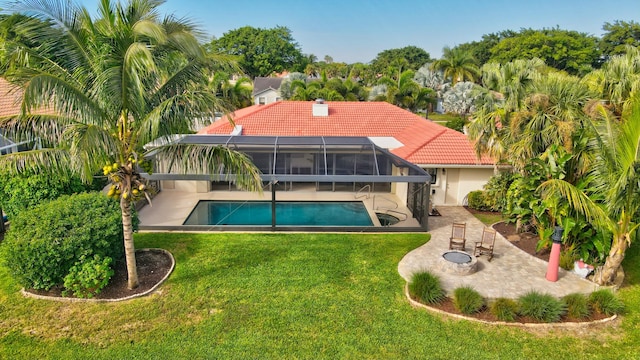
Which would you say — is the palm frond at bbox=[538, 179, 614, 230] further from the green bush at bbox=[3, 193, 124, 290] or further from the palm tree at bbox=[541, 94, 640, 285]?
the green bush at bbox=[3, 193, 124, 290]

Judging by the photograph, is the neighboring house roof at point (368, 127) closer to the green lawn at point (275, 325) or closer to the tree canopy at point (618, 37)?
the green lawn at point (275, 325)

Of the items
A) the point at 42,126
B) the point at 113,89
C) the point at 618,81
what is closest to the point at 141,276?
the point at 42,126

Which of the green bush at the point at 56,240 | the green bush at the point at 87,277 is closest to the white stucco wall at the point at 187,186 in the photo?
the green bush at the point at 56,240

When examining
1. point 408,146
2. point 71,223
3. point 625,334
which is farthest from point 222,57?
point 408,146

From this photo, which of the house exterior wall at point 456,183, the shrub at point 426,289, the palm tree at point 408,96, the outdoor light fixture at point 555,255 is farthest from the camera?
the palm tree at point 408,96

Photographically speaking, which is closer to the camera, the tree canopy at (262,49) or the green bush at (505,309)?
the green bush at (505,309)

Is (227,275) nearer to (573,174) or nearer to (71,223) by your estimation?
(71,223)

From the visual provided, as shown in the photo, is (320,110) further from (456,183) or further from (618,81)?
(618,81)
